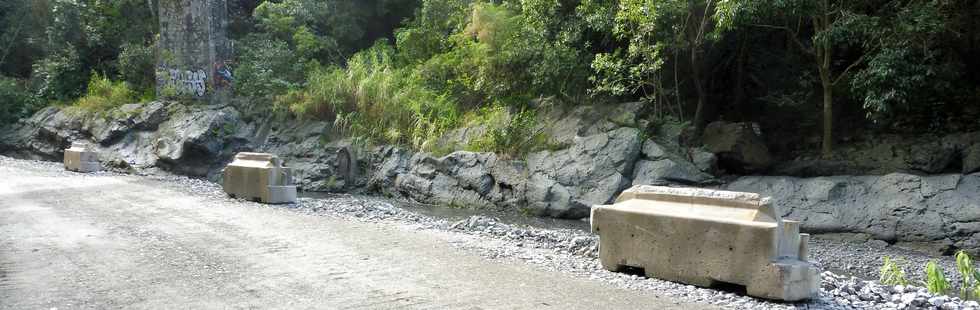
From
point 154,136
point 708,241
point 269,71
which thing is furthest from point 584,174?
point 154,136

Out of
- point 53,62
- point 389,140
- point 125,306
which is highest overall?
point 53,62

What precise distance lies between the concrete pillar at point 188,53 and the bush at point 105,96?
66.9 inches

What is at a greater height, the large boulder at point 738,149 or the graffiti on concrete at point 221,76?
the graffiti on concrete at point 221,76

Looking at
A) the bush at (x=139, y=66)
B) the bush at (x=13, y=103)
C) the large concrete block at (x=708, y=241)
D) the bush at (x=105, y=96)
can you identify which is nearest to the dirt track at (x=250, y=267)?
the large concrete block at (x=708, y=241)

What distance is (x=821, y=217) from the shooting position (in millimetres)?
12875

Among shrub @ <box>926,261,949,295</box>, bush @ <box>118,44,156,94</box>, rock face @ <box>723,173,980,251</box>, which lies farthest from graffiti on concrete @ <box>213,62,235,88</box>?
shrub @ <box>926,261,949,295</box>

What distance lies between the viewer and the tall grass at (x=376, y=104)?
60.4 feet

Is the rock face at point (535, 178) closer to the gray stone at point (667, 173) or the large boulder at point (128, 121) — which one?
the gray stone at point (667, 173)

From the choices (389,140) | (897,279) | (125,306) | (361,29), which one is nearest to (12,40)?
(361,29)

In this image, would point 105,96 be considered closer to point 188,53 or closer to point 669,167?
point 188,53

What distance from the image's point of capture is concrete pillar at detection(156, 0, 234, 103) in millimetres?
22531

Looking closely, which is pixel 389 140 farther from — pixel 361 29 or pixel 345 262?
pixel 345 262

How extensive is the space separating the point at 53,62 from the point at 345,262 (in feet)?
78.6

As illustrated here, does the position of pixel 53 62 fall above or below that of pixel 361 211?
above
